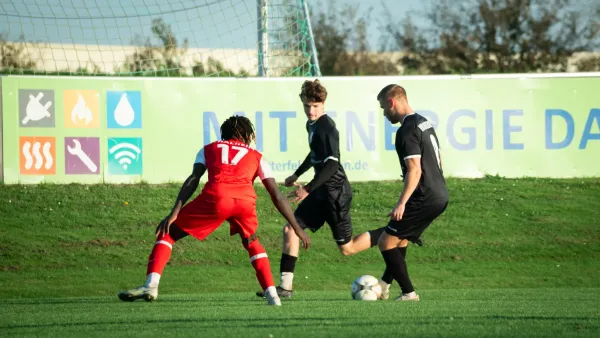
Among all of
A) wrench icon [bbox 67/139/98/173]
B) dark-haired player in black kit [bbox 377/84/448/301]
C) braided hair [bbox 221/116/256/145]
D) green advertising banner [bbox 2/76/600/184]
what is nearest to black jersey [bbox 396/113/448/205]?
dark-haired player in black kit [bbox 377/84/448/301]

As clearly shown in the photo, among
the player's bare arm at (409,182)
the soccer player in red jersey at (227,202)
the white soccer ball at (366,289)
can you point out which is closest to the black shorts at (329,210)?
the white soccer ball at (366,289)

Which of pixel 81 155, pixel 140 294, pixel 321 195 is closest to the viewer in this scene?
pixel 140 294

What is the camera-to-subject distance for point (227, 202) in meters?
9.03

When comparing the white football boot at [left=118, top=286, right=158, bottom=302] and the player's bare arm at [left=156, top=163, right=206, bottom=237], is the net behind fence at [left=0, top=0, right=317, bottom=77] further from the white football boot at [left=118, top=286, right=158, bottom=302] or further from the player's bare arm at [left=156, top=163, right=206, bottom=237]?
the player's bare arm at [left=156, top=163, right=206, bottom=237]

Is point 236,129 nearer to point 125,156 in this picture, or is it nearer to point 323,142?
point 323,142

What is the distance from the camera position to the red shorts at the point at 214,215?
9047 millimetres

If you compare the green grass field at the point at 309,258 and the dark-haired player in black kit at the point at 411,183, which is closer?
the green grass field at the point at 309,258

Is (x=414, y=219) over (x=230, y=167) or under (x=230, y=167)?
under

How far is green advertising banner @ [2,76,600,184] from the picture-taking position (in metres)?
17.1

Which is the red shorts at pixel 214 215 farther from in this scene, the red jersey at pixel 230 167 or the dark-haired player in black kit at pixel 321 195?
the dark-haired player in black kit at pixel 321 195

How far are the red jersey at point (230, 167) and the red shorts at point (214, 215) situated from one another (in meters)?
0.06

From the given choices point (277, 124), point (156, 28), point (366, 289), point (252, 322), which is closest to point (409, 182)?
point (366, 289)

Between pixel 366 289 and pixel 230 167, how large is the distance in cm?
213

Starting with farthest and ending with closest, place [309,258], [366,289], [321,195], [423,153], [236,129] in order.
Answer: [309,258] → [321,195] → [366,289] → [423,153] → [236,129]
